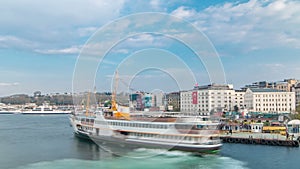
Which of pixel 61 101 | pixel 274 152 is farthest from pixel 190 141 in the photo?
pixel 61 101

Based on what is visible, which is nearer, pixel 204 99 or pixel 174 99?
pixel 204 99

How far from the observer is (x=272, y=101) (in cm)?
3731

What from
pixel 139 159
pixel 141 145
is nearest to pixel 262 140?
pixel 141 145

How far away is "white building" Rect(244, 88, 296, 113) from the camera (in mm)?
36969

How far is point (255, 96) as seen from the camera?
3762 cm

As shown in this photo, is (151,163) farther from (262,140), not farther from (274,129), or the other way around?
(274,129)

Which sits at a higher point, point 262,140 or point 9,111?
point 262,140

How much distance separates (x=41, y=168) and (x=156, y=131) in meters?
5.64

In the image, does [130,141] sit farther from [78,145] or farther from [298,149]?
[298,149]

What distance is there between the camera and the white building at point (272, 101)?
121 ft

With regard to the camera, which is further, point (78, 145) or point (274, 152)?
point (78, 145)

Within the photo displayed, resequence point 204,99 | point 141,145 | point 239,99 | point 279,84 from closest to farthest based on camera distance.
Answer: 1. point 141,145
2. point 204,99
3. point 239,99
4. point 279,84

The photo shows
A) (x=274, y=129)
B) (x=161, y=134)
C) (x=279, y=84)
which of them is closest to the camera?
(x=161, y=134)

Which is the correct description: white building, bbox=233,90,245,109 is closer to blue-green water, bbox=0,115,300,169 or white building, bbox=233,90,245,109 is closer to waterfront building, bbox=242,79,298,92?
waterfront building, bbox=242,79,298,92
